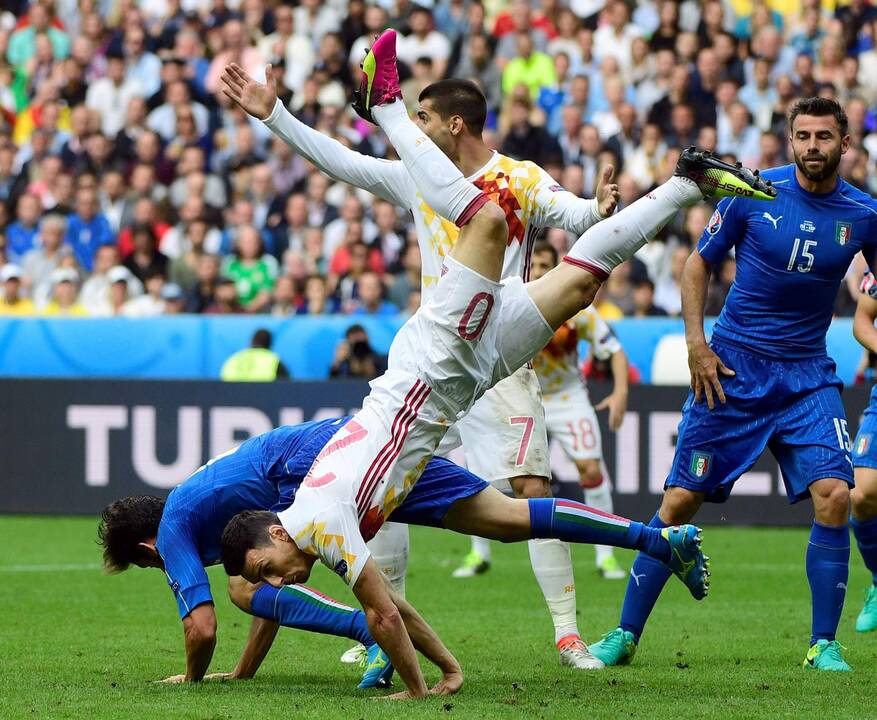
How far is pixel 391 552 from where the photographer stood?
296 inches

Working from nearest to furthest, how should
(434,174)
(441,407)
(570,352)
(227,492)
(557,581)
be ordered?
1. (434,174)
2. (441,407)
3. (227,492)
4. (557,581)
5. (570,352)

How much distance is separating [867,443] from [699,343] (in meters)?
1.95

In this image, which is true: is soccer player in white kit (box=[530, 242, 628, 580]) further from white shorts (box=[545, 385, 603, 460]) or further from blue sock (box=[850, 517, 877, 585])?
blue sock (box=[850, 517, 877, 585])

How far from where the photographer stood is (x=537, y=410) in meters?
8.01

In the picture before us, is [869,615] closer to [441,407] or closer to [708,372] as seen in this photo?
[708,372]

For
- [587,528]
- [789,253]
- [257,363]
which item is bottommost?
[257,363]

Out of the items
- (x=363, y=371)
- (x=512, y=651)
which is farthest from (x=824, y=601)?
(x=363, y=371)

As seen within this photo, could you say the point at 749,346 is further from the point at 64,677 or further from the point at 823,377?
the point at 64,677

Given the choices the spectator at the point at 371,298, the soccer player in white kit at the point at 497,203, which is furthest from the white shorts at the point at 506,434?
the spectator at the point at 371,298

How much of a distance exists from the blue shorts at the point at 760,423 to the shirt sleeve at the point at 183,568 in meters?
2.28

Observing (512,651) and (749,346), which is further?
(512,651)

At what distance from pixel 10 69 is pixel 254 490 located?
15960 millimetres

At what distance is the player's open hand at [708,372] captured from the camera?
7348mm

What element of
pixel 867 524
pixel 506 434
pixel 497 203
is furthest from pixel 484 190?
pixel 867 524
